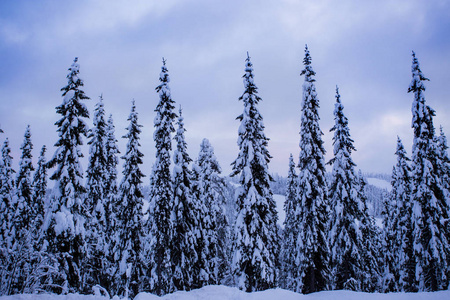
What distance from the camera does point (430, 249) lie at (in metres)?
20.8

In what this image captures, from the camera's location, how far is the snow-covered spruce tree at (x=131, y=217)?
75.9ft

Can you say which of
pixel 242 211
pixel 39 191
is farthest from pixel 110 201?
pixel 242 211

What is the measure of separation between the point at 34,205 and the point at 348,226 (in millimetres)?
35978

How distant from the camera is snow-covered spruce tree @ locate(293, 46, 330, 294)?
2036 cm

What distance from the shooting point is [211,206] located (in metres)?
29.4

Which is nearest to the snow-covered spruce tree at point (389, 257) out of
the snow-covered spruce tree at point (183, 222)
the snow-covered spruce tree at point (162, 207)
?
the snow-covered spruce tree at point (183, 222)

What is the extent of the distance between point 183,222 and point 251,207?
22.9 ft

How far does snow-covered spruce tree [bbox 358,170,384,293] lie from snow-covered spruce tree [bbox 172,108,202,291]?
1469 cm

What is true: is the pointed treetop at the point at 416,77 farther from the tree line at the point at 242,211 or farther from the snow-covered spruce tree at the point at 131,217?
the snow-covered spruce tree at the point at 131,217

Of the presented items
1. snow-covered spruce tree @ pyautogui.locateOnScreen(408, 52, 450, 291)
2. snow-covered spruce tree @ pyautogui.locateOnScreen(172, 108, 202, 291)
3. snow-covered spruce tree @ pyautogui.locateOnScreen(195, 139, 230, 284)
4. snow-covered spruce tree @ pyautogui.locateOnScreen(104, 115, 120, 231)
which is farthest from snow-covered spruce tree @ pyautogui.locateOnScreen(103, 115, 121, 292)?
snow-covered spruce tree @ pyautogui.locateOnScreen(408, 52, 450, 291)

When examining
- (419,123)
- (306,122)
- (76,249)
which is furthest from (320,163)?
(76,249)

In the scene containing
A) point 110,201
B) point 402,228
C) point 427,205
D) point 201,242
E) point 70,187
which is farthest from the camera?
point 110,201

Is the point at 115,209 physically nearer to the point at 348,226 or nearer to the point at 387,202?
the point at 348,226

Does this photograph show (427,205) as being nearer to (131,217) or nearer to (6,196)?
(131,217)
